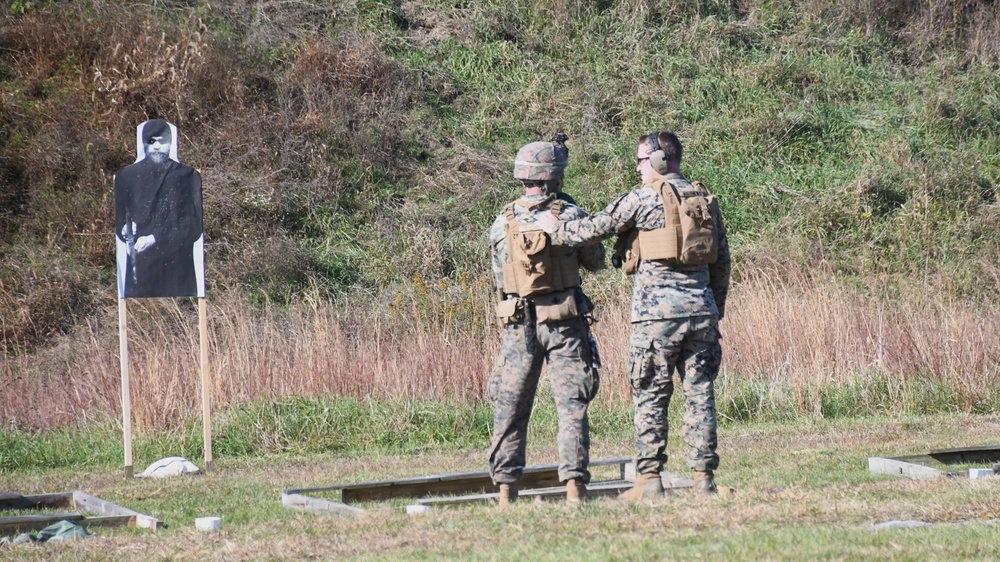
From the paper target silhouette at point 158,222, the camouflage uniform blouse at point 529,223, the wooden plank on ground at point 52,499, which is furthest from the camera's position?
the paper target silhouette at point 158,222

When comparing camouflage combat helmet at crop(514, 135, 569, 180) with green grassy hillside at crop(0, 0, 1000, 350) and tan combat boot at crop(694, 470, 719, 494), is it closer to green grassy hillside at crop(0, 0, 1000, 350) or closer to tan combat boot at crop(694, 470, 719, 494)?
tan combat boot at crop(694, 470, 719, 494)

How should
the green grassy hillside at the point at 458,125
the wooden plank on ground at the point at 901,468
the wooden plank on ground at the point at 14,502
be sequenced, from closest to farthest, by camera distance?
the wooden plank on ground at the point at 901,468 < the wooden plank on ground at the point at 14,502 < the green grassy hillside at the point at 458,125

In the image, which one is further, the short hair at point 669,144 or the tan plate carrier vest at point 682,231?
the short hair at point 669,144

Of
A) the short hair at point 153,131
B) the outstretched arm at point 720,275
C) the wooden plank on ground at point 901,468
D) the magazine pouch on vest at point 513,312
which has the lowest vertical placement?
the wooden plank on ground at point 901,468

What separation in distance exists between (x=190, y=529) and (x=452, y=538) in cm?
174

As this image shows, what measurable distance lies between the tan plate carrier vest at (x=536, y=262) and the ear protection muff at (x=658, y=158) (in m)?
0.63

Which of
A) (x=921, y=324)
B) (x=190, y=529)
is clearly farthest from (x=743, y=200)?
(x=190, y=529)

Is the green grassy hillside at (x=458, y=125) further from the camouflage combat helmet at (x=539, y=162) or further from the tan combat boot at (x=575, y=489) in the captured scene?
the tan combat boot at (x=575, y=489)

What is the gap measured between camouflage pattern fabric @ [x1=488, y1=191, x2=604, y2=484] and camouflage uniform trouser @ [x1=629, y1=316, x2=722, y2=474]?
0.32 meters

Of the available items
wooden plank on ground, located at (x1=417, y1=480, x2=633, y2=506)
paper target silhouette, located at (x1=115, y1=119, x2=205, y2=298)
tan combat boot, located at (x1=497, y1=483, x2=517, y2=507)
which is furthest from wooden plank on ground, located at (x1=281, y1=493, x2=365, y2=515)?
paper target silhouette, located at (x1=115, y1=119, x2=205, y2=298)

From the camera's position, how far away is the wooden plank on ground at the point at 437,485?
7.82 m

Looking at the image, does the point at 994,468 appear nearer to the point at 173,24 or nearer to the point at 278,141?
the point at 278,141

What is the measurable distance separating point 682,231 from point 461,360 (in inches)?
215

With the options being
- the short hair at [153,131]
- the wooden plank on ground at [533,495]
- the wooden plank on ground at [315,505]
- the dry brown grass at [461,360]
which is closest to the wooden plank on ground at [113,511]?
the wooden plank on ground at [315,505]
